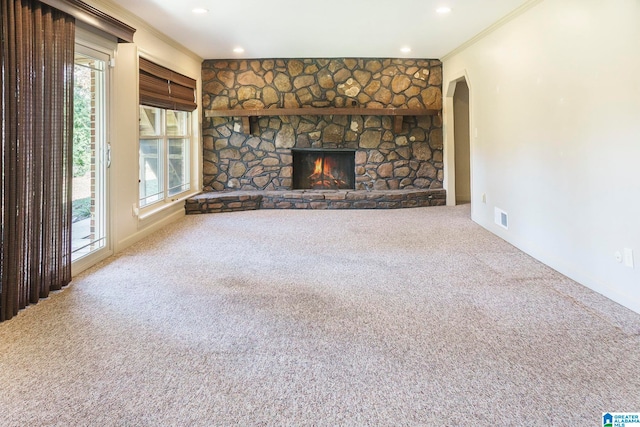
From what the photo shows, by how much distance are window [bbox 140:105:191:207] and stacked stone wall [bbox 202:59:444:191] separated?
24.7 inches

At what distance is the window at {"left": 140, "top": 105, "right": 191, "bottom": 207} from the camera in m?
4.70

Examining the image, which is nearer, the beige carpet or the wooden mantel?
the beige carpet

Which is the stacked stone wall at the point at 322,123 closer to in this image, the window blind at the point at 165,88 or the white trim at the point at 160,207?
the window blind at the point at 165,88

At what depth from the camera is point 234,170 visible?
22.1ft

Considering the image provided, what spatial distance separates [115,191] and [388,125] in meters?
4.45

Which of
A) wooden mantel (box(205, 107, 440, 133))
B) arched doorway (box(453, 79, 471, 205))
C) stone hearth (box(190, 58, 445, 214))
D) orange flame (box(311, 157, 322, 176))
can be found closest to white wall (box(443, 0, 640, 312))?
wooden mantel (box(205, 107, 440, 133))

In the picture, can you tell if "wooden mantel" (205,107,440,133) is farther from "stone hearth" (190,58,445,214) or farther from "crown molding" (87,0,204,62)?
"crown molding" (87,0,204,62)

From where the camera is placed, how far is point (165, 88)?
16.6ft

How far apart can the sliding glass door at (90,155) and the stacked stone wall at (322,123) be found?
3054mm

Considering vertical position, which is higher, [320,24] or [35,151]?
[320,24]

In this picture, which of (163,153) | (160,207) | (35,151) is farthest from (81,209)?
(163,153)

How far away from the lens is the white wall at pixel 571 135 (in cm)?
250

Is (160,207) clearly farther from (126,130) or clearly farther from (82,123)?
(82,123)

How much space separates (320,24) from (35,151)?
128 inches
